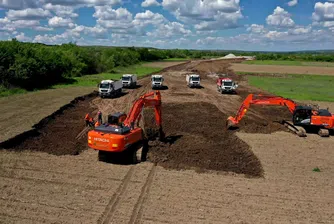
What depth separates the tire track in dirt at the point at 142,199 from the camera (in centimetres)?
1236

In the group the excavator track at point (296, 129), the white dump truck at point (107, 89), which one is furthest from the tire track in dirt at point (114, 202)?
the white dump truck at point (107, 89)

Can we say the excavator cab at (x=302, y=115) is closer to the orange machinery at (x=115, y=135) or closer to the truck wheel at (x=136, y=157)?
the orange machinery at (x=115, y=135)

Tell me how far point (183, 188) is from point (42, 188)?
5972 millimetres

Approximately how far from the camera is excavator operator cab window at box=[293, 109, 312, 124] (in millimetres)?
24927

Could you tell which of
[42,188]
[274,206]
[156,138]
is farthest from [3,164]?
[274,206]

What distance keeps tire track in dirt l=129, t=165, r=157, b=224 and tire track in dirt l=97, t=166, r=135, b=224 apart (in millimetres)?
778

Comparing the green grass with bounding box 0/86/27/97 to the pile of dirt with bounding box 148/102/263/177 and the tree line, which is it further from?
the pile of dirt with bounding box 148/102/263/177

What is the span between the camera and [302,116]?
25.3 metres

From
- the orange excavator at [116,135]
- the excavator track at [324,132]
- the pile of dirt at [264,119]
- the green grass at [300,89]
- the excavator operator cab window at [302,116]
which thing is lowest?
the green grass at [300,89]

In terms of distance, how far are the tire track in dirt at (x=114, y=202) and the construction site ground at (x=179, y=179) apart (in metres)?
0.04

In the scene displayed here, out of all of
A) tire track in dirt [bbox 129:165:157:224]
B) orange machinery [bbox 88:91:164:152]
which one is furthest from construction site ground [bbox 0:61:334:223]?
orange machinery [bbox 88:91:164:152]

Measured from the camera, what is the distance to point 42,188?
47.9 feet

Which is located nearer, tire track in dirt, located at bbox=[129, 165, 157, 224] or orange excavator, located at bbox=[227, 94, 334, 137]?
tire track in dirt, located at bbox=[129, 165, 157, 224]

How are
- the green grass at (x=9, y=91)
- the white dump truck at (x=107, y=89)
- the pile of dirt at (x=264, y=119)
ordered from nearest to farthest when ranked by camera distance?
the pile of dirt at (x=264, y=119), the green grass at (x=9, y=91), the white dump truck at (x=107, y=89)
